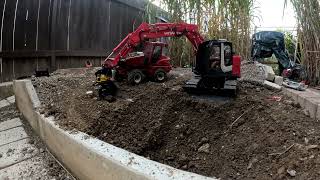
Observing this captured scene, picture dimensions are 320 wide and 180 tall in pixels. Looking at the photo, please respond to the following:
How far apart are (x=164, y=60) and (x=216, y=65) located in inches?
37.2

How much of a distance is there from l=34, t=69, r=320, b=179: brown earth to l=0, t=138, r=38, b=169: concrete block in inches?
Result: 16.7

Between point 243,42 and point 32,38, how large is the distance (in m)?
4.14

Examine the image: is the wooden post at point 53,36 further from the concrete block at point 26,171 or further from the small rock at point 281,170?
the small rock at point 281,170

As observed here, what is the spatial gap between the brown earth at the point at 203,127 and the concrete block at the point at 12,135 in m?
0.45

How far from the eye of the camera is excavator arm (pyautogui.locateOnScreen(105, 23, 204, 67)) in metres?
5.18

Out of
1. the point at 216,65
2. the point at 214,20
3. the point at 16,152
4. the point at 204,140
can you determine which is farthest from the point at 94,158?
the point at 214,20

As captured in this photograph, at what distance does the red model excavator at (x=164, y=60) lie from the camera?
4.85 meters

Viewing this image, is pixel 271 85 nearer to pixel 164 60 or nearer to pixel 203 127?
pixel 203 127

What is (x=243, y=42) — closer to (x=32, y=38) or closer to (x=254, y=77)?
(x=254, y=77)

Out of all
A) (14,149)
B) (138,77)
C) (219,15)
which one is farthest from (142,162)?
(219,15)

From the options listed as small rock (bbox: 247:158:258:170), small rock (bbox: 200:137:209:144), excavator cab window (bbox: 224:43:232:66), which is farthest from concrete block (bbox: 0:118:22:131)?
small rock (bbox: 247:158:258:170)

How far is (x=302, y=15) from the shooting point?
16.6 feet

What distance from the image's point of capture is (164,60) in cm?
557

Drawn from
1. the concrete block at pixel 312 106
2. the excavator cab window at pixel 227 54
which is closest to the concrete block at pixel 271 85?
the excavator cab window at pixel 227 54
